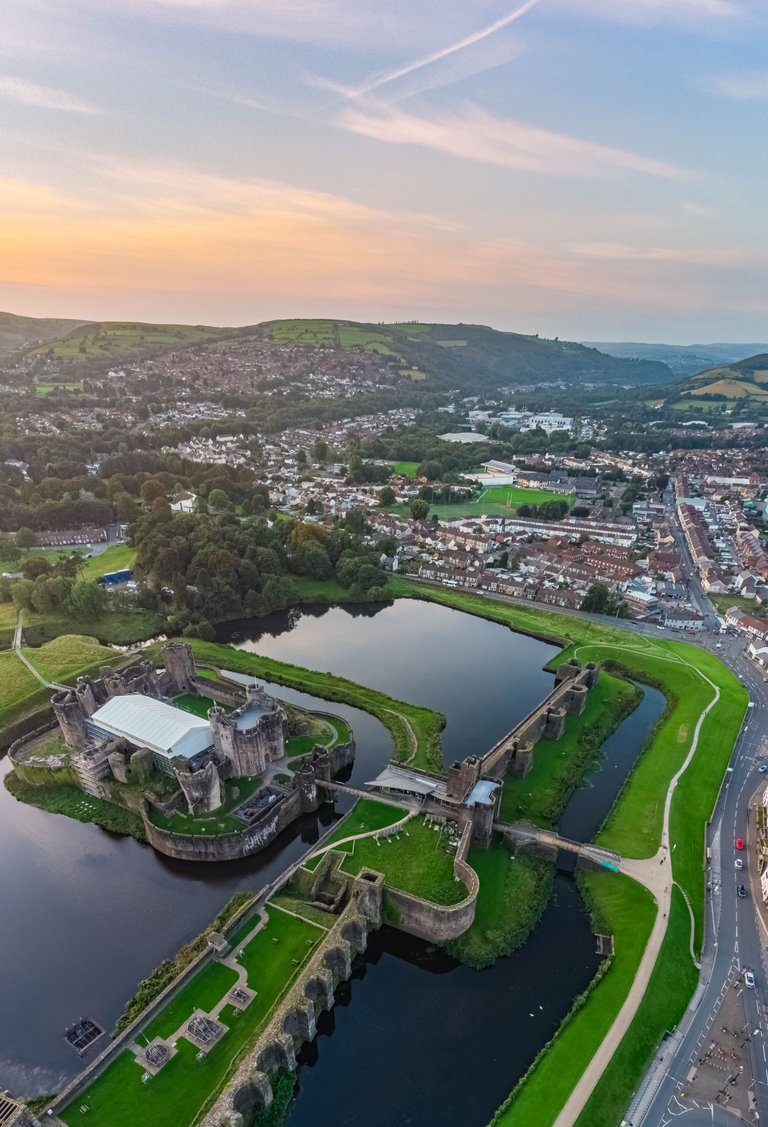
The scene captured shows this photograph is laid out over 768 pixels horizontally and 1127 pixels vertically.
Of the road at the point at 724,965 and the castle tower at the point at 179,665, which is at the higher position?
the castle tower at the point at 179,665

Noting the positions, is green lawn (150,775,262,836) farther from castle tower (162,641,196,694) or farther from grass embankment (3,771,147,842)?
castle tower (162,641,196,694)

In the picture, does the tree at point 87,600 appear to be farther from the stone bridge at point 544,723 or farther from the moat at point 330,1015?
the stone bridge at point 544,723

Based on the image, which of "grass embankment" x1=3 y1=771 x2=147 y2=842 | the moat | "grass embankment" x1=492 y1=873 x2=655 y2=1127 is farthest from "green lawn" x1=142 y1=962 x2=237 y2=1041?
"grass embankment" x1=492 y1=873 x2=655 y2=1127

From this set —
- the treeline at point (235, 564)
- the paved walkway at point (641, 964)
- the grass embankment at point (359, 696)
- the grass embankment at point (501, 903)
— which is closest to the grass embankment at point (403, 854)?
the grass embankment at point (501, 903)

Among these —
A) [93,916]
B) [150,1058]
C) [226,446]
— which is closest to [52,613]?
[93,916]

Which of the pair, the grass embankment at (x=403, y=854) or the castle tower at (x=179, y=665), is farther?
the castle tower at (x=179, y=665)

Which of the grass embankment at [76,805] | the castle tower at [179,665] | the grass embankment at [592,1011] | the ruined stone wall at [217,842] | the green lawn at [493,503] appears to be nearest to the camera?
the grass embankment at [592,1011]
